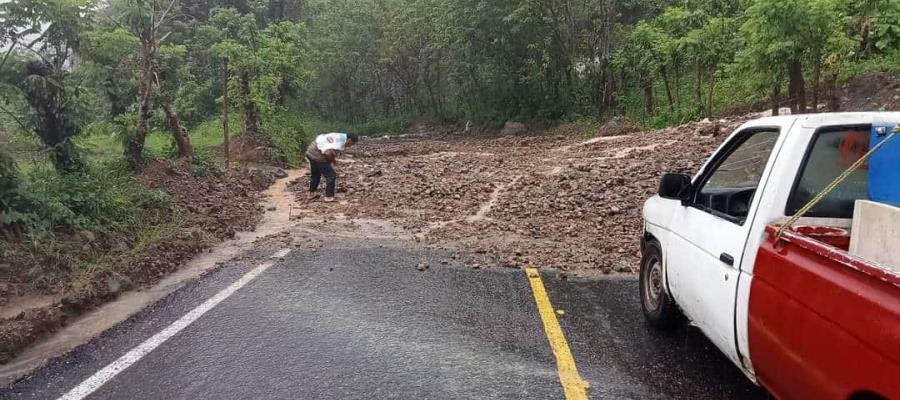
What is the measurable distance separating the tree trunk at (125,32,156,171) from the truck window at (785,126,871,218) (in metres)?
10.1

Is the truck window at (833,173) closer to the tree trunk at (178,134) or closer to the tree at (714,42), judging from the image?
the tree trunk at (178,134)

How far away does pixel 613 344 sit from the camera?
439cm

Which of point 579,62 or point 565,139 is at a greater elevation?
point 579,62

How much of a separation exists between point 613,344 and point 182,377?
9.84ft

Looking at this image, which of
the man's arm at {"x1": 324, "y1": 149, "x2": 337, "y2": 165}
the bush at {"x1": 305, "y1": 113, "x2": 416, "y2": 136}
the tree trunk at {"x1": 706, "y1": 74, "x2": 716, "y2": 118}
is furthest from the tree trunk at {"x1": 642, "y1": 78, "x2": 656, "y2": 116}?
the bush at {"x1": 305, "y1": 113, "x2": 416, "y2": 136}

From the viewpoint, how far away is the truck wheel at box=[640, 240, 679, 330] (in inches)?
177

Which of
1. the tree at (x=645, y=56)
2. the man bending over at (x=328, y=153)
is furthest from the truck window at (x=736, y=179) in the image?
the tree at (x=645, y=56)

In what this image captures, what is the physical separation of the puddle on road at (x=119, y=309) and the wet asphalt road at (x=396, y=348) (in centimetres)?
18

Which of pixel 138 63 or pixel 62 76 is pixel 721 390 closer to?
pixel 62 76

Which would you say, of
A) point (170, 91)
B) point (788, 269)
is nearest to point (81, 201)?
point (170, 91)

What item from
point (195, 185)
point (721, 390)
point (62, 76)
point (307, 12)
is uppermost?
point (307, 12)

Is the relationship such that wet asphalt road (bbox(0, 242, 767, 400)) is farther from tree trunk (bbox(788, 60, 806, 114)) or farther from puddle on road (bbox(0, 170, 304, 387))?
tree trunk (bbox(788, 60, 806, 114))

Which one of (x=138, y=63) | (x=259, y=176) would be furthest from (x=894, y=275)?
(x=259, y=176)

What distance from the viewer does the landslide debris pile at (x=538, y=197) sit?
7520 millimetres
